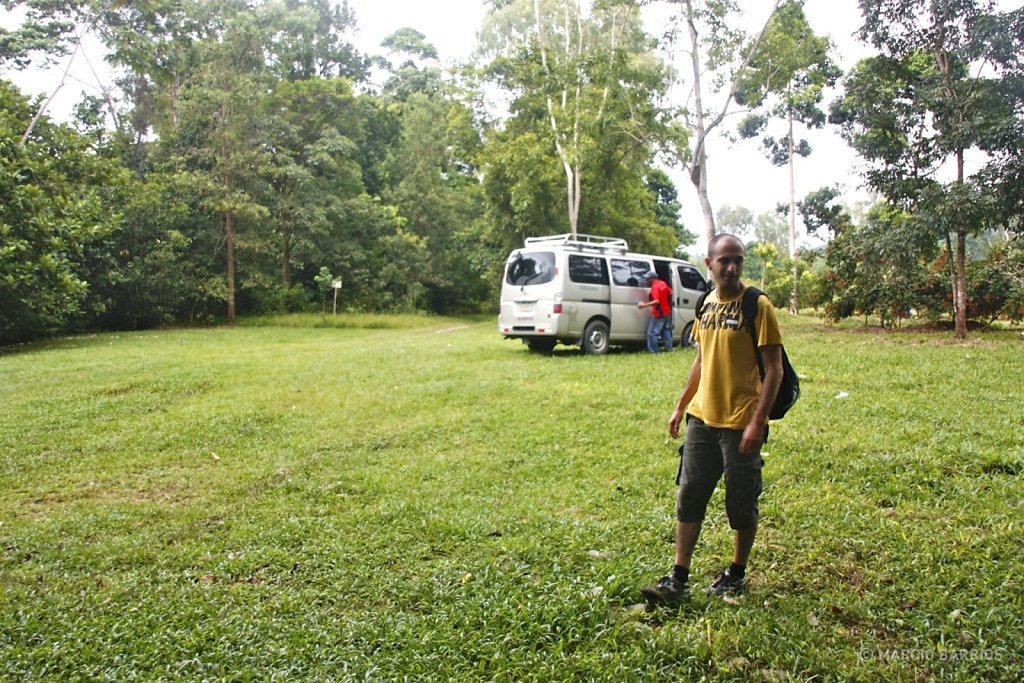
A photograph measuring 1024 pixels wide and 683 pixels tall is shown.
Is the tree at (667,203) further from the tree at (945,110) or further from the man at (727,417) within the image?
the man at (727,417)

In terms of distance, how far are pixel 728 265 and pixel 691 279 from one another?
10.8m

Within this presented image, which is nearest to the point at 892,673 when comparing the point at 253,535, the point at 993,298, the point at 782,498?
the point at 782,498

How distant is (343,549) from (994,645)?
3.21 m

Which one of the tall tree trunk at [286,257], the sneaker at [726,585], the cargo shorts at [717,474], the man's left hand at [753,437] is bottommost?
the sneaker at [726,585]

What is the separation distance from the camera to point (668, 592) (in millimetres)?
3219

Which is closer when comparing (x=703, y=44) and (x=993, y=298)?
(x=993, y=298)

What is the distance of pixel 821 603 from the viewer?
10.6 ft

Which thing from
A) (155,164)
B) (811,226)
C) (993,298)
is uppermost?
Answer: (155,164)

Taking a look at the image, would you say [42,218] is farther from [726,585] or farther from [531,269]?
[726,585]

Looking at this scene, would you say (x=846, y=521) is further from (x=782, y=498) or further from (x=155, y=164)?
(x=155, y=164)

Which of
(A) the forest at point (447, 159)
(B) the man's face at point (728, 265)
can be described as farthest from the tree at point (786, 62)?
(B) the man's face at point (728, 265)

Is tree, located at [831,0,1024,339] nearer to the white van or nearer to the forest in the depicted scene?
the forest

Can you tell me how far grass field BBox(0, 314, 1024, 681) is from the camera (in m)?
2.84

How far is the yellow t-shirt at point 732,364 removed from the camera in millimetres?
3047
